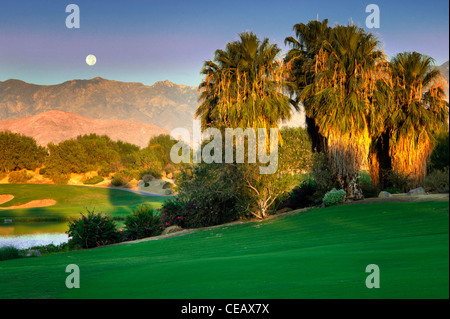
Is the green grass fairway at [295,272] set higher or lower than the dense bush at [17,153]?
lower

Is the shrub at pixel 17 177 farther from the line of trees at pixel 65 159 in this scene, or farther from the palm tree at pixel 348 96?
the palm tree at pixel 348 96

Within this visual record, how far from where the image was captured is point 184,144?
87.2 metres

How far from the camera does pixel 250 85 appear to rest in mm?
25094

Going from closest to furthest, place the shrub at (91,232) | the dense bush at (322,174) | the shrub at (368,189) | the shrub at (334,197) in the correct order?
the shrub at (91,232) → the shrub at (334,197) → the dense bush at (322,174) → the shrub at (368,189)

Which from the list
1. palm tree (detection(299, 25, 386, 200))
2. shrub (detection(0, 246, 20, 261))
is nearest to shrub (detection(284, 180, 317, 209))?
palm tree (detection(299, 25, 386, 200))

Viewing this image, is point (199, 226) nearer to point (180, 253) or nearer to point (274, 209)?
point (274, 209)

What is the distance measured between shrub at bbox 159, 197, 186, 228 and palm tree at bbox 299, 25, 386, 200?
30.7 feet

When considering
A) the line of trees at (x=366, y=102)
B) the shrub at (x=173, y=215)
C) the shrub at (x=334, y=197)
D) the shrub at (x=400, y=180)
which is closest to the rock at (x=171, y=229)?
the shrub at (x=173, y=215)

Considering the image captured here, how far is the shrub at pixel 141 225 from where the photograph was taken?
2286 centimetres

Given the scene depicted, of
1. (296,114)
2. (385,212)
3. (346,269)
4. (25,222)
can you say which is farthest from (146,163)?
(346,269)

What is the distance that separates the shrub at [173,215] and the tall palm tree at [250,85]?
5437 mm

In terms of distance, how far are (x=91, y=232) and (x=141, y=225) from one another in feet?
10.2

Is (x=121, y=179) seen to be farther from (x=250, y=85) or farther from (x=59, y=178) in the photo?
→ (x=250, y=85)

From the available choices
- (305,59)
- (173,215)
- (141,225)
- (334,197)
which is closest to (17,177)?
(173,215)
